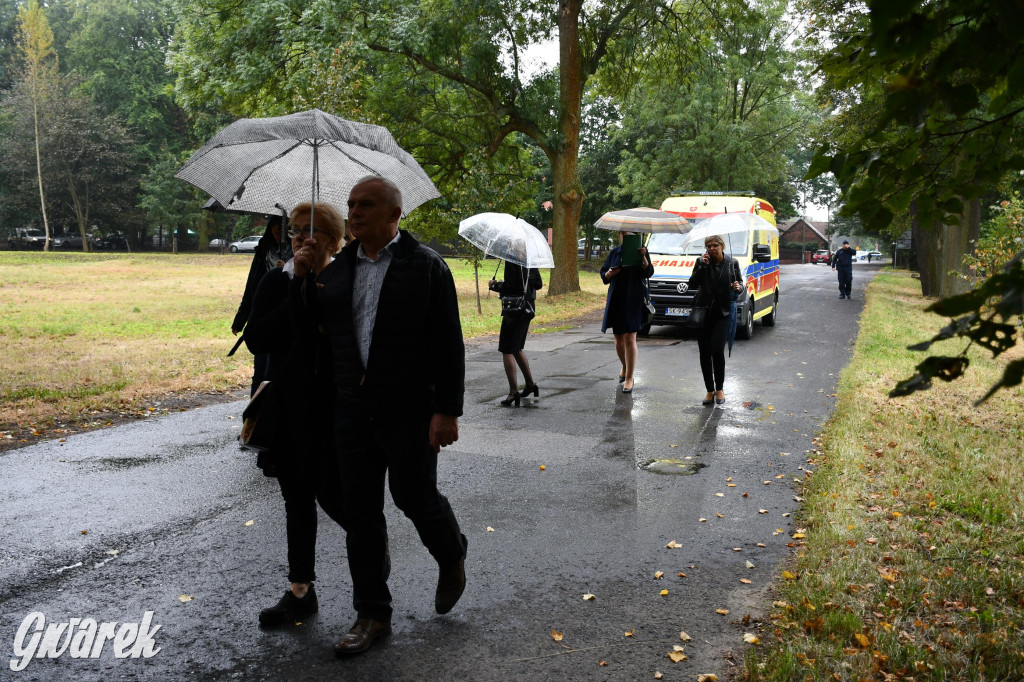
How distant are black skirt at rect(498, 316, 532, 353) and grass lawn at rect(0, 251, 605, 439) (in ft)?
11.6

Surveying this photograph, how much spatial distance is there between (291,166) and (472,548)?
8.80ft

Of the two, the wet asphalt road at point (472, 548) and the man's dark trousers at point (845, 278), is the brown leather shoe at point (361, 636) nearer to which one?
the wet asphalt road at point (472, 548)

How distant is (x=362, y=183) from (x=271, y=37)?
19705mm

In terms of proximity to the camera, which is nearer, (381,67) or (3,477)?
(3,477)

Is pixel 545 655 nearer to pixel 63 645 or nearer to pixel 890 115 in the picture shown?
pixel 63 645

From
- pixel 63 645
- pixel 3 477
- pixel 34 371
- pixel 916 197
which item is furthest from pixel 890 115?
pixel 34 371

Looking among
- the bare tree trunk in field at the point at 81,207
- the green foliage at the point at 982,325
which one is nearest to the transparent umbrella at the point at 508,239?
the green foliage at the point at 982,325

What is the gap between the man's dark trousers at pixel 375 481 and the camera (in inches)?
146

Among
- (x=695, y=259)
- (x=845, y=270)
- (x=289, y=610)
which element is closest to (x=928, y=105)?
(x=289, y=610)

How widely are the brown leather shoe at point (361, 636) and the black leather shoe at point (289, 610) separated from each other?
323 millimetres

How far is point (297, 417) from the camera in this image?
386 cm

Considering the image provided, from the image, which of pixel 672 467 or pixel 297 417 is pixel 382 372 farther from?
pixel 672 467

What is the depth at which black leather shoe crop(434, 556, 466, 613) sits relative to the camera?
12.9 ft

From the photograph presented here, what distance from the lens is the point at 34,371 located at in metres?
11.0
